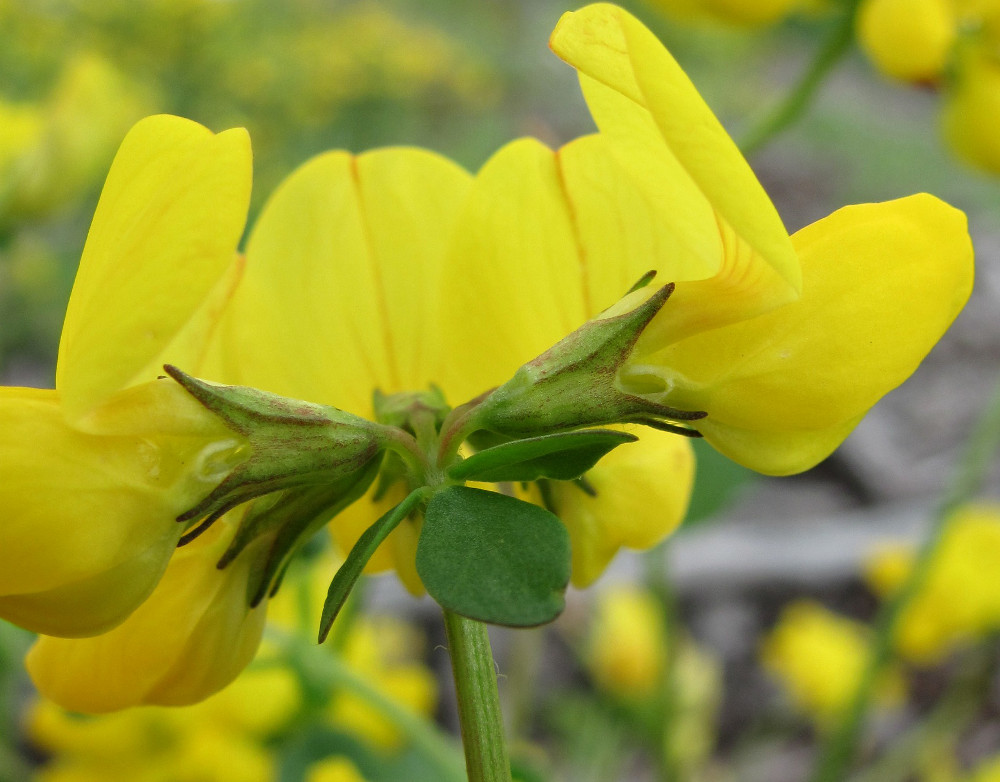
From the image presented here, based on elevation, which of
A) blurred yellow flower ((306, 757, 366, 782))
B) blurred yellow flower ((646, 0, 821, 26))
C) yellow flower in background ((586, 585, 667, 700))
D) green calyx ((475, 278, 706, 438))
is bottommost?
yellow flower in background ((586, 585, 667, 700))

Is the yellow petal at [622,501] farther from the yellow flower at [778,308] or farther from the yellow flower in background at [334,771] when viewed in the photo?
the yellow flower in background at [334,771]

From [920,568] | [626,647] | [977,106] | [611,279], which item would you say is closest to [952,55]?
[977,106]

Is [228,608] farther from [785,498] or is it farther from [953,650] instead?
[785,498]

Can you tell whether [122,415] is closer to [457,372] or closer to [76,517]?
Answer: [76,517]

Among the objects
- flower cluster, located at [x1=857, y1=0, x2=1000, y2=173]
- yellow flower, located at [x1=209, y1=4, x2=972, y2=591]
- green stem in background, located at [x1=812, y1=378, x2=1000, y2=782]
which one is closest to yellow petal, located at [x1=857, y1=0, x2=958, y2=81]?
flower cluster, located at [x1=857, y1=0, x2=1000, y2=173]

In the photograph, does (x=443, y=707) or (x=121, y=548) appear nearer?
(x=121, y=548)

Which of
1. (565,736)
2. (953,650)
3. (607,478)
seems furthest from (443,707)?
(607,478)

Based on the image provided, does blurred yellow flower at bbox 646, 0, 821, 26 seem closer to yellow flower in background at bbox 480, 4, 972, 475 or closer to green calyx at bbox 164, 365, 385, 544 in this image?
yellow flower in background at bbox 480, 4, 972, 475
